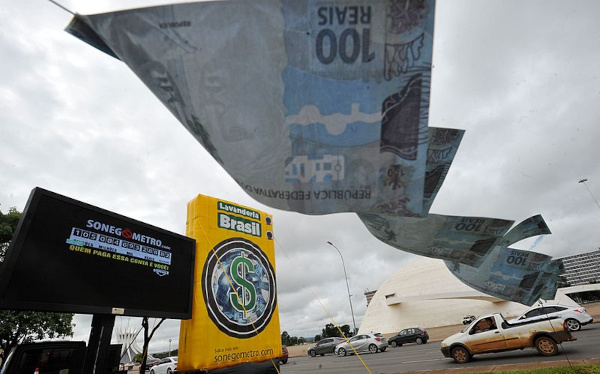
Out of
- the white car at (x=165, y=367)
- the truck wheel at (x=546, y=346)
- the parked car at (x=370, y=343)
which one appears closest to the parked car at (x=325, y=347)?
the parked car at (x=370, y=343)

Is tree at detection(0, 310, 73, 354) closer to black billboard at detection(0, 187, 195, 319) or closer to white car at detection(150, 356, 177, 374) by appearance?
white car at detection(150, 356, 177, 374)

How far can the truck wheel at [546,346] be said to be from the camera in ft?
32.9

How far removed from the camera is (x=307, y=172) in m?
2.21

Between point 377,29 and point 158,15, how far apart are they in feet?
4.63

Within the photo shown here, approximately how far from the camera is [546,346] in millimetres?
10180

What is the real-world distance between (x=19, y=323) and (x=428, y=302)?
45.7m

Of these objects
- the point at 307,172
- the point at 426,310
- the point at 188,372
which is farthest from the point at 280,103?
the point at 426,310

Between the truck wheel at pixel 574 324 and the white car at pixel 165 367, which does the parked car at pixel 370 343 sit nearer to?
the truck wheel at pixel 574 324

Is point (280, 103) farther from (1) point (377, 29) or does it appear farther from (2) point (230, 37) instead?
(1) point (377, 29)

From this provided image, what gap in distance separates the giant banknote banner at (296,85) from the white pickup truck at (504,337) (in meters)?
11.5

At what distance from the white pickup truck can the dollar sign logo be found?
8697 millimetres

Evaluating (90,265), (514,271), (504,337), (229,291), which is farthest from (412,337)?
(90,265)

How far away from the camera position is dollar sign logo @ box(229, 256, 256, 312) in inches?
268

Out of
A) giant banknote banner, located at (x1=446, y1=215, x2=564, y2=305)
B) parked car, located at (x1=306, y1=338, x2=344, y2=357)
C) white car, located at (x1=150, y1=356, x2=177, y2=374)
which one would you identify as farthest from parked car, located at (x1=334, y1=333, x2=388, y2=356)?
giant banknote banner, located at (x1=446, y1=215, x2=564, y2=305)
